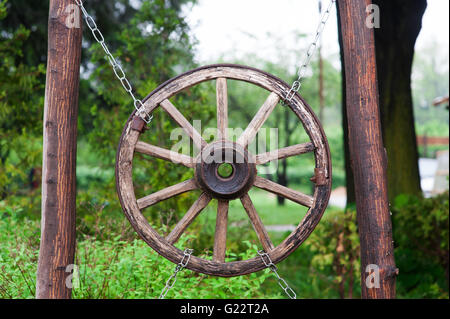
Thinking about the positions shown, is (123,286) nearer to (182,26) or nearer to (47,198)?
(47,198)

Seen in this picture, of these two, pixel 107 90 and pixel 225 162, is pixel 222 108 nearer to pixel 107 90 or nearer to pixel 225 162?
pixel 225 162

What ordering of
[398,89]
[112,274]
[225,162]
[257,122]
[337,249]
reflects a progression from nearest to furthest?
[225,162] → [257,122] → [112,274] → [337,249] → [398,89]

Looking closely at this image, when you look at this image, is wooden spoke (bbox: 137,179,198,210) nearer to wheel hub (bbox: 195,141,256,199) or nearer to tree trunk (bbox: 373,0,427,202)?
wheel hub (bbox: 195,141,256,199)

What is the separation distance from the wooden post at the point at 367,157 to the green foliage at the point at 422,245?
106 inches

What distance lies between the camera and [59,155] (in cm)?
269

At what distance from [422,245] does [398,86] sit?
194 cm

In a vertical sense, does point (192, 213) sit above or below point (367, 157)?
below

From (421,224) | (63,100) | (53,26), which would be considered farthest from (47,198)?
(421,224)

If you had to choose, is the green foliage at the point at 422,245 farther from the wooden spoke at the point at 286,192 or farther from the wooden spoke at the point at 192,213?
the wooden spoke at the point at 192,213

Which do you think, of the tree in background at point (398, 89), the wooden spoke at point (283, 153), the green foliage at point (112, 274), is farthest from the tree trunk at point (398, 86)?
the wooden spoke at point (283, 153)

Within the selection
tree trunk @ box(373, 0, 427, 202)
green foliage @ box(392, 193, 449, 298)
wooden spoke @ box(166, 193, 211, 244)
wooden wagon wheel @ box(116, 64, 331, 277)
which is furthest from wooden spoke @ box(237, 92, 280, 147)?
tree trunk @ box(373, 0, 427, 202)

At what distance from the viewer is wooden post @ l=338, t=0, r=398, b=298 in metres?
2.73

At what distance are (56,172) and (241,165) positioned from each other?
1.01 metres

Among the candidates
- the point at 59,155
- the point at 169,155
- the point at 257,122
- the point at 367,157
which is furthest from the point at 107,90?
the point at 367,157
